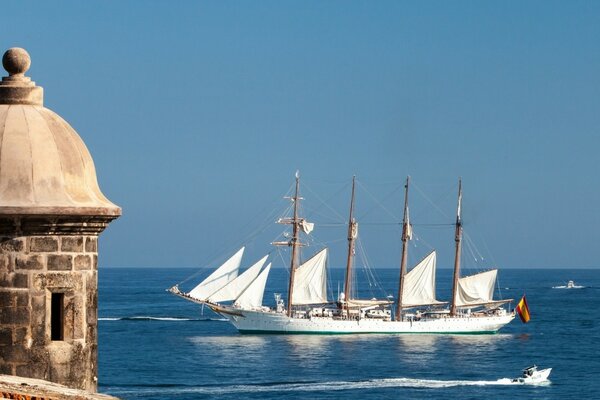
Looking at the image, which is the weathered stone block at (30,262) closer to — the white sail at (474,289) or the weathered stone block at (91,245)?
the weathered stone block at (91,245)

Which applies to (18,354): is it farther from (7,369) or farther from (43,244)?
(43,244)

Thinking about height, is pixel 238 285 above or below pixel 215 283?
below

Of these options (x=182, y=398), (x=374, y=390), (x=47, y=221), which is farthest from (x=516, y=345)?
(x=47, y=221)

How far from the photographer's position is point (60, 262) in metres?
7.21

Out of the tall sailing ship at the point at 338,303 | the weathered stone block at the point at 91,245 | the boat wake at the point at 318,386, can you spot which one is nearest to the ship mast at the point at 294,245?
the tall sailing ship at the point at 338,303

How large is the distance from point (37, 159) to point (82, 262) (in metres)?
0.61

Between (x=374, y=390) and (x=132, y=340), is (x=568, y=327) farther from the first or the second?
(x=374, y=390)

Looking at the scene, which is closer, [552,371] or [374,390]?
[374,390]

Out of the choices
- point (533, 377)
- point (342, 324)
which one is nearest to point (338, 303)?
point (342, 324)

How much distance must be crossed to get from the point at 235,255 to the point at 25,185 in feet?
251

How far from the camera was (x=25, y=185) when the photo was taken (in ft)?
23.5

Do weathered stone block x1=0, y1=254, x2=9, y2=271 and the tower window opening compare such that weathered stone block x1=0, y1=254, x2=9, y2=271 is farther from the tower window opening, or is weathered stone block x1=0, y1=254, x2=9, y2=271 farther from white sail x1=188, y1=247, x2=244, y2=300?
white sail x1=188, y1=247, x2=244, y2=300

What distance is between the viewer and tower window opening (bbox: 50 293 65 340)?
23.7ft

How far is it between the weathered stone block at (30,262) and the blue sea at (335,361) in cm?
4281
